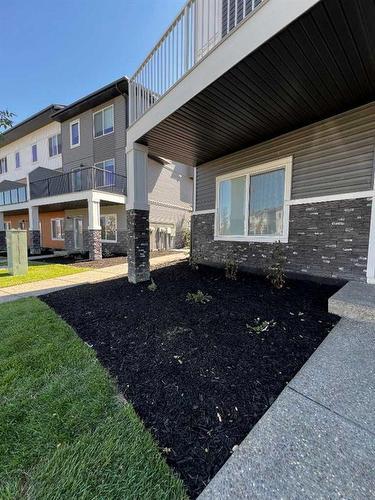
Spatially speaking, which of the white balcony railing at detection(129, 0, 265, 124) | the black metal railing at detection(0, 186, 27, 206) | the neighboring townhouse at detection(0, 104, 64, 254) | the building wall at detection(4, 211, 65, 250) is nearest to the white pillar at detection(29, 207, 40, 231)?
the neighboring townhouse at detection(0, 104, 64, 254)

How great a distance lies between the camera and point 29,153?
18.6 meters

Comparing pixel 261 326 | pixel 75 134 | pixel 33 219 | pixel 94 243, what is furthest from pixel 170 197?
pixel 261 326

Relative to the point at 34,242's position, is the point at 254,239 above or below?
above

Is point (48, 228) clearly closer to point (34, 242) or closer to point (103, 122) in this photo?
point (34, 242)

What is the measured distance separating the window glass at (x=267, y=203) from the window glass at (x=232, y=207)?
319mm

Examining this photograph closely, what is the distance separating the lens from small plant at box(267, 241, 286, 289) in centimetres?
482

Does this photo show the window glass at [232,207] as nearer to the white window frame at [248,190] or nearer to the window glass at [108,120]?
the white window frame at [248,190]

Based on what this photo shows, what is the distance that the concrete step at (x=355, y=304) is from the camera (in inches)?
117

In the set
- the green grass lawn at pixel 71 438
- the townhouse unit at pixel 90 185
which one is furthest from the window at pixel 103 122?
the green grass lawn at pixel 71 438

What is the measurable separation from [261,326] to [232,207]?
444 centimetres

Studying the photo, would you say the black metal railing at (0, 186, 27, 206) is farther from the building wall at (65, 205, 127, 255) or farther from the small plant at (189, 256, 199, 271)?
the small plant at (189, 256, 199, 271)

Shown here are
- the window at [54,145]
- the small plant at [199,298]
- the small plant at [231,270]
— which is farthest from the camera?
the window at [54,145]

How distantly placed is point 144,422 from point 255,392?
0.96 meters

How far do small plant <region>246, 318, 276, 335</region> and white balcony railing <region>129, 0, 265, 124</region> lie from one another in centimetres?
420
